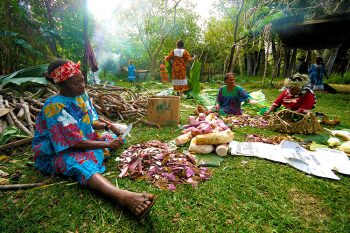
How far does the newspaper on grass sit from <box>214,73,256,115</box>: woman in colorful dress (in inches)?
73.0

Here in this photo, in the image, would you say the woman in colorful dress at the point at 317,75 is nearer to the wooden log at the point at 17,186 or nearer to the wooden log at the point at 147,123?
the wooden log at the point at 147,123

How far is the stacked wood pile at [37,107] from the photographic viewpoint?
3.56 meters

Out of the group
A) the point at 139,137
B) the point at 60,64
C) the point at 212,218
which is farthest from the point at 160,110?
the point at 212,218

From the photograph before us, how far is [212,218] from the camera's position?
70.1 inches

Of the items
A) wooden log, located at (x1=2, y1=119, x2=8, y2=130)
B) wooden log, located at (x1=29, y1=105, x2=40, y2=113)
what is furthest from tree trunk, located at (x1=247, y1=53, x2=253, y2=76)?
wooden log, located at (x1=2, y1=119, x2=8, y2=130)

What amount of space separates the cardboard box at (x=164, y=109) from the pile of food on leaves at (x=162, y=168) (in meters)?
1.50

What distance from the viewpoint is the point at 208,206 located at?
192 cm

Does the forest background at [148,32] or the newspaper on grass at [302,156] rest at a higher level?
the forest background at [148,32]

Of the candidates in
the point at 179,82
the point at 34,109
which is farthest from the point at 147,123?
the point at 179,82

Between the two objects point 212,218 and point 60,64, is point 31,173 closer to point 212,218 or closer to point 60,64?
point 60,64

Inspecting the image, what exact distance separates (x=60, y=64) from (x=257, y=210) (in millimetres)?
2252

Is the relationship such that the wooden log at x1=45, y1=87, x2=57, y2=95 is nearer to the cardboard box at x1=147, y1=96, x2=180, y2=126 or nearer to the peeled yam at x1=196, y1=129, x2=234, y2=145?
the cardboard box at x1=147, y1=96, x2=180, y2=126

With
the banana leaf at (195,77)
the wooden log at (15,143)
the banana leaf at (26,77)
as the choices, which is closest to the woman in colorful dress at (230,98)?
the banana leaf at (195,77)

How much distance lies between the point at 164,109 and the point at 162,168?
77.8 inches
